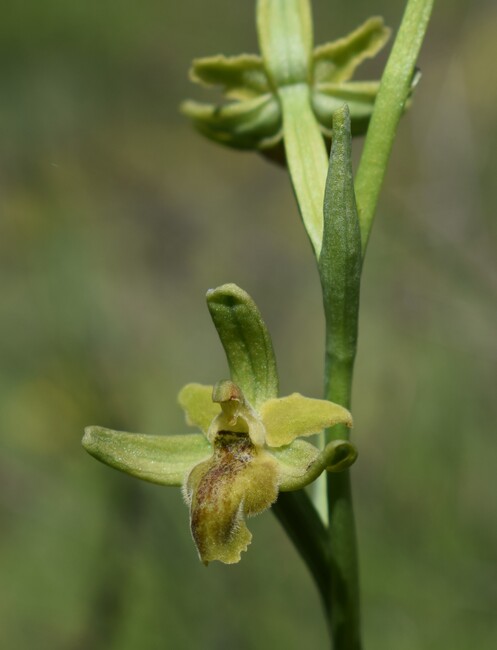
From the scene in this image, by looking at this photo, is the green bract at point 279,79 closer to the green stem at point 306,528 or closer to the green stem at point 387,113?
the green stem at point 387,113

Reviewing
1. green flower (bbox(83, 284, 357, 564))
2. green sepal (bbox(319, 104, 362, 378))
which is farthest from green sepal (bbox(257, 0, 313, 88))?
green flower (bbox(83, 284, 357, 564))

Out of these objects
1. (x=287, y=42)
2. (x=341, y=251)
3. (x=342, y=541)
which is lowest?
(x=342, y=541)

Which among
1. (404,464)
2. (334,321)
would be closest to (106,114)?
(404,464)

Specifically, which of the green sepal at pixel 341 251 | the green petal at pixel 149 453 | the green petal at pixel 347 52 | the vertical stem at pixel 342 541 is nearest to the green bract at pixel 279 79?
the green petal at pixel 347 52

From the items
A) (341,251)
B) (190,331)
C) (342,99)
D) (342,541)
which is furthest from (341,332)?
(190,331)

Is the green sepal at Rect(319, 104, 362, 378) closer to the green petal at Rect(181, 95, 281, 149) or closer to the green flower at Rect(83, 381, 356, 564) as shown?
the green flower at Rect(83, 381, 356, 564)

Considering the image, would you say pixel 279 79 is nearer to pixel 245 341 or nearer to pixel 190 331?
pixel 245 341
